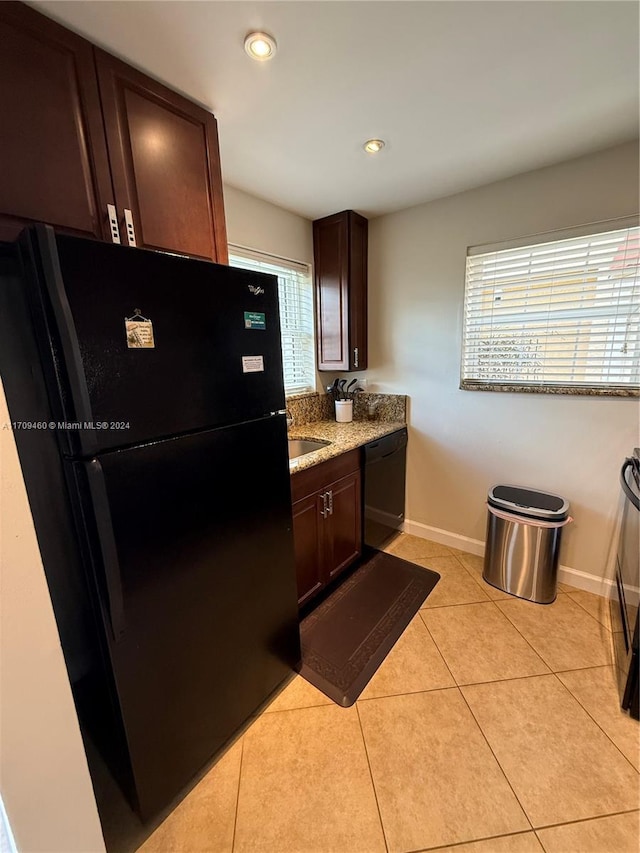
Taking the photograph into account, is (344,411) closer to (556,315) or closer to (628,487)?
(556,315)

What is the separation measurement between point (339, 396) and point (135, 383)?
2.08m

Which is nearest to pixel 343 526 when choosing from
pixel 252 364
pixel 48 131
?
pixel 252 364

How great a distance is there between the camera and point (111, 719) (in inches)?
38.1

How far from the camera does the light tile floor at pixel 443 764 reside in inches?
41.9

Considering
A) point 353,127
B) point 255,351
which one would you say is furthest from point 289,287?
point 255,351

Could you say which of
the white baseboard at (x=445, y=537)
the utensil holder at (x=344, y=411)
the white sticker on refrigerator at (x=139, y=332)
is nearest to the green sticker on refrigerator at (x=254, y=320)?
the white sticker on refrigerator at (x=139, y=332)

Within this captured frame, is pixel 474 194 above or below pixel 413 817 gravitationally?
above

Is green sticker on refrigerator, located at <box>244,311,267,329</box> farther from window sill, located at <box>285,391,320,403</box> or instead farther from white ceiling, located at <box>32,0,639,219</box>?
window sill, located at <box>285,391,320,403</box>

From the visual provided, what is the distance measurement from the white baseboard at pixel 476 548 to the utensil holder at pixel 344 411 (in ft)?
3.25

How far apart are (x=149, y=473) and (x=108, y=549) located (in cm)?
21

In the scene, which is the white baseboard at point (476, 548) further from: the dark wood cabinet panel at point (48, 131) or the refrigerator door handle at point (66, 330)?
the dark wood cabinet panel at point (48, 131)

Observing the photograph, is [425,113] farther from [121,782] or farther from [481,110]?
[121,782]

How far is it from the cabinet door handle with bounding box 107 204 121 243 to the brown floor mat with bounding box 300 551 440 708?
1.99 metres

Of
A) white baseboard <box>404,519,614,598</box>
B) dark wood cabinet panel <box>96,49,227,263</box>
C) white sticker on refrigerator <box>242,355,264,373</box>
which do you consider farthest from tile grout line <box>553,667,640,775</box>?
dark wood cabinet panel <box>96,49,227,263</box>
